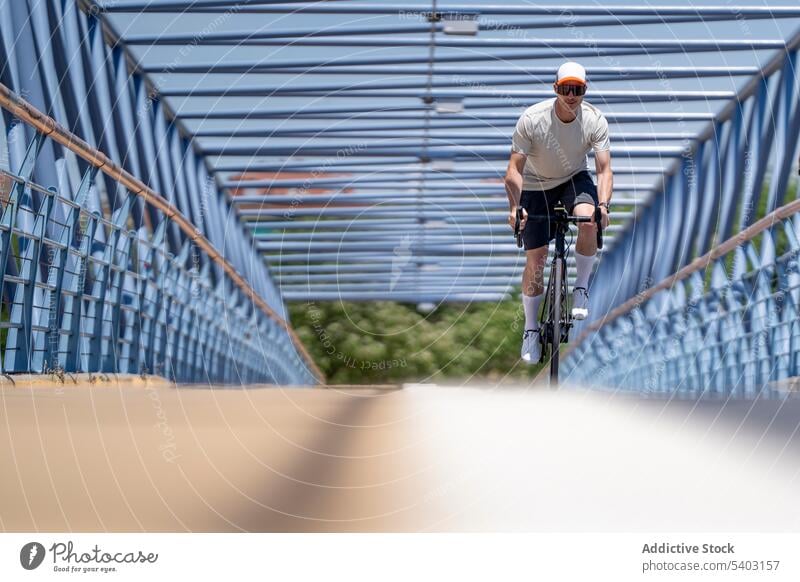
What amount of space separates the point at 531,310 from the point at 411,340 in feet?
79.8

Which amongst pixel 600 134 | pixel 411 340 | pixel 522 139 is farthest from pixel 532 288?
pixel 411 340

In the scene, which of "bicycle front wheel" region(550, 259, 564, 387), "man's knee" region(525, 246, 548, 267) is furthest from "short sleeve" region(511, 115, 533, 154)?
"bicycle front wheel" region(550, 259, 564, 387)

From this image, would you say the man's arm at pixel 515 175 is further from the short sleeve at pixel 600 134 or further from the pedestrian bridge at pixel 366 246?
the pedestrian bridge at pixel 366 246

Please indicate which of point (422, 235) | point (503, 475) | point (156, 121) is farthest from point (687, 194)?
point (503, 475)

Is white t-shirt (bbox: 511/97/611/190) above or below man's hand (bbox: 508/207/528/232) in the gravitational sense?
above

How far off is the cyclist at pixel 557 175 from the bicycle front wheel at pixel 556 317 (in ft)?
0.33

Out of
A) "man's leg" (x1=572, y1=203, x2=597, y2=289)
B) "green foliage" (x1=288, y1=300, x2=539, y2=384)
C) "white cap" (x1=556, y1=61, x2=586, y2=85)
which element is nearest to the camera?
"white cap" (x1=556, y1=61, x2=586, y2=85)

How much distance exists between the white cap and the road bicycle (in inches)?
48.9

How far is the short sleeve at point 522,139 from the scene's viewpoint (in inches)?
265

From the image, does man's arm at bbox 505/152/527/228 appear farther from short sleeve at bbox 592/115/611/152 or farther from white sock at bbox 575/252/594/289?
white sock at bbox 575/252/594/289

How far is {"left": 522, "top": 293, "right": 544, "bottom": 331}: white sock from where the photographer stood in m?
8.25

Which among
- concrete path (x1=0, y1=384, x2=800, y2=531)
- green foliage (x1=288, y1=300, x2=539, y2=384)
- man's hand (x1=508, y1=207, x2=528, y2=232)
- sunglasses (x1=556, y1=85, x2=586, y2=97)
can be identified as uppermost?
green foliage (x1=288, y1=300, x2=539, y2=384)

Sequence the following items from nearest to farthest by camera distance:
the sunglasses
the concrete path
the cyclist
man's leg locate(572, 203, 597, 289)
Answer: the concrete path → the sunglasses → the cyclist → man's leg locate(572, 203, 597, 289)

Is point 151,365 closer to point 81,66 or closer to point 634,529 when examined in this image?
point 81,66
